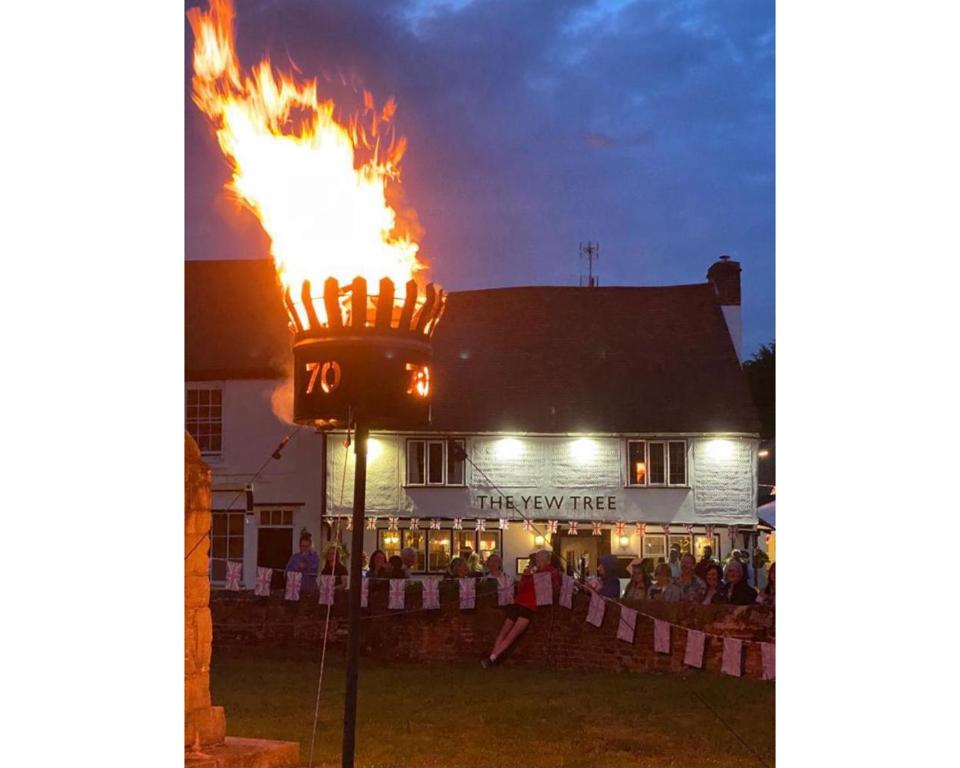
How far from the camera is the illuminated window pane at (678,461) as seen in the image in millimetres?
18906

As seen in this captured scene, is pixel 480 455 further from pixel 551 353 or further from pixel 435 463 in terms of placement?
pixel 551 353

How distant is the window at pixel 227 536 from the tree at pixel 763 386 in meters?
7.88

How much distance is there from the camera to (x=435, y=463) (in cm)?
1894

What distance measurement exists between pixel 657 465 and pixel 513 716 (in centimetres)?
1177

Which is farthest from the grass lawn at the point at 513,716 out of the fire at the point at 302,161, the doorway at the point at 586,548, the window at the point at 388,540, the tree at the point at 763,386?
the tree at the point at 763,386

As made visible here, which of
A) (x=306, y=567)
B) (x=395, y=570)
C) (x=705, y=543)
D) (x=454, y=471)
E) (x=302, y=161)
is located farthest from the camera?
(x=454, y=471)

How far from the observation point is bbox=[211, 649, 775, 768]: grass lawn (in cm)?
638

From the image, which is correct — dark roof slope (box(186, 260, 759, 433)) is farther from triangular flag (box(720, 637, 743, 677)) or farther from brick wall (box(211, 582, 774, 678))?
triangular flag (box(720, 637, 743, 677))

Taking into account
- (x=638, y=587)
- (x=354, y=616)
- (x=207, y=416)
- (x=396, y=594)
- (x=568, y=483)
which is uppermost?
(x=207, y=416)

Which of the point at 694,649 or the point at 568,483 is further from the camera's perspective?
the point at 568,483

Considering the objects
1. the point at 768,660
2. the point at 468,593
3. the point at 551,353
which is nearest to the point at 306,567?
the point at 468,593
